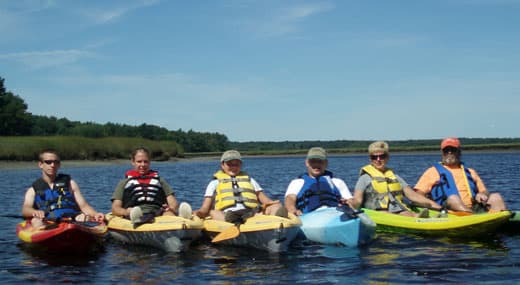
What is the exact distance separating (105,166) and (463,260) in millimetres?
42891

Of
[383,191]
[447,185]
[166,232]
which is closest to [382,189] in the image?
[383,191]

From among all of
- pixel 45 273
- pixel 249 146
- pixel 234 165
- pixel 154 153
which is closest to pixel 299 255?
pixel 234 165

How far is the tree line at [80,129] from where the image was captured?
73000 mm

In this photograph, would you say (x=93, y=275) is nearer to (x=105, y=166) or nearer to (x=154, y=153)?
(x=105, y=166)

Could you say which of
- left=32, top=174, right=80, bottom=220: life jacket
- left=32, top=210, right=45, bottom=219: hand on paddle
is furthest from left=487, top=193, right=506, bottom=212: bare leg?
left=32, top=210, right=45, bottom=219: hand on paddle

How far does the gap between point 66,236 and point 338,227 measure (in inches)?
154

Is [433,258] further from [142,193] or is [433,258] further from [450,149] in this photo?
[142,193]

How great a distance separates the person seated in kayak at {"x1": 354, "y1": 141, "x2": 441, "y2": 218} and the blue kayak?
3.58 feet

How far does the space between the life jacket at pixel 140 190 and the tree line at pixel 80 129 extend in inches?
2634

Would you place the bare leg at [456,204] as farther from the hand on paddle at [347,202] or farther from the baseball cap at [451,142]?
the hand on paddle at [347,202]

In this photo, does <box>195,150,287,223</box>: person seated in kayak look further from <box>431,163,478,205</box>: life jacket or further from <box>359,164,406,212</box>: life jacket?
<box>431,163,478,205</box>: life jacket

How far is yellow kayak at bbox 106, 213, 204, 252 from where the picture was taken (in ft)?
28.8

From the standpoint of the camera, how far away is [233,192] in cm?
957

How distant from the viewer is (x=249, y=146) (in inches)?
6314
